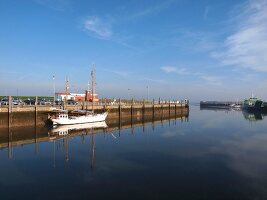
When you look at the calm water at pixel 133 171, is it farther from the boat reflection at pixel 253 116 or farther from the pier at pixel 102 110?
the boat reflection at pixel 253 116

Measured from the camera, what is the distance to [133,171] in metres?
24.2

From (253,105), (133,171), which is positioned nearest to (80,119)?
(133,171)

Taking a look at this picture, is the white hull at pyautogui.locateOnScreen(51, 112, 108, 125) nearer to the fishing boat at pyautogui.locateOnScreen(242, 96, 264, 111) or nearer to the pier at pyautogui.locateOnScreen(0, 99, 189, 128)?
the pier at pyautogui.locateOnScreen(0, 99, 189, 128)

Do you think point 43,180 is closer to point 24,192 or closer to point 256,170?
point 24,192

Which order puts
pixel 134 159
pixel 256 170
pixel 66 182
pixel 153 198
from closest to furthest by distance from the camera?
pixel 153 198 → pixel 66 182 → pixel 256 170 → pixel 134 159

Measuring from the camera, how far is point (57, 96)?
102625 millimetres

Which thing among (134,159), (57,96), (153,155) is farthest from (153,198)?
(57,96)

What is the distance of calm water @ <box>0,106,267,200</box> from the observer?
19.1 meters

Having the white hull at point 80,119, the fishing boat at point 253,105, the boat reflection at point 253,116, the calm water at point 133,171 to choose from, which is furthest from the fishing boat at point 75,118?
the fishing boat at point 253,105

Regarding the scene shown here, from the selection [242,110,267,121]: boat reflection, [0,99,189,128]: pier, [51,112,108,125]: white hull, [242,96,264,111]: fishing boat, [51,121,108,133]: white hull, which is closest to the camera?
[0,99,189,128]: pier

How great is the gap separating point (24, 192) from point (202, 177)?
12.6m

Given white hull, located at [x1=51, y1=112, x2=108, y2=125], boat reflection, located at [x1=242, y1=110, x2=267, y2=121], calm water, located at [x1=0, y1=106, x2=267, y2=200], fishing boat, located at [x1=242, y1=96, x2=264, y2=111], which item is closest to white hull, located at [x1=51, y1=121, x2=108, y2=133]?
white hull, located at [x1=51, y1=112, x2=108, y2=125]

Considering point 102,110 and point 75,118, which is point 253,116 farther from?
point 75,118

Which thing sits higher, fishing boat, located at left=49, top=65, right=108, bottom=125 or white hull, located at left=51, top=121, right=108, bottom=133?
fishing boat, located at left=49, top=65, right=108, bottom=125
